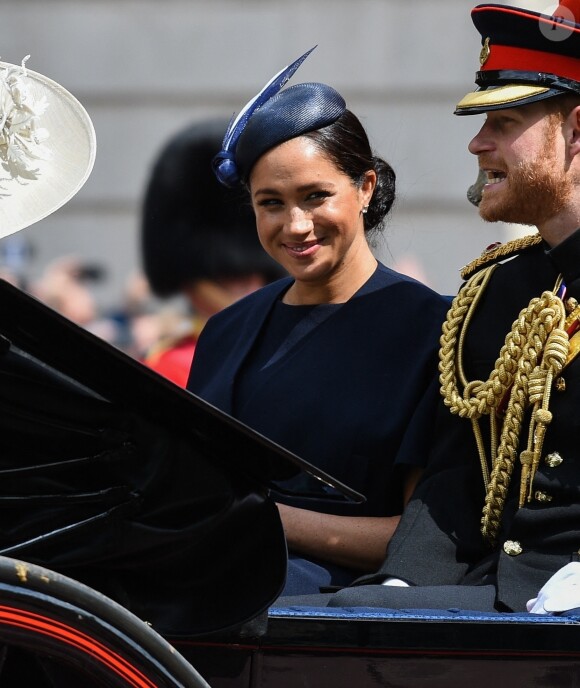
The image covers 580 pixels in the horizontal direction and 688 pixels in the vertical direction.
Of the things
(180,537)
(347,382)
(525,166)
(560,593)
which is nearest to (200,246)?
(347,382)

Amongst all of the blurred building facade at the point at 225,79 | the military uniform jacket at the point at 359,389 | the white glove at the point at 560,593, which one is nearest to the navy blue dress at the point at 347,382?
the military uniform jacket at the point at 359,389

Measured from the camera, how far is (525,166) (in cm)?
237

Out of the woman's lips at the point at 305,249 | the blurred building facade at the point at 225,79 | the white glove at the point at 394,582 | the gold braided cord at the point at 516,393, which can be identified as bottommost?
the white glove at the point at 394,582

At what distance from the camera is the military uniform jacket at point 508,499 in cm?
225

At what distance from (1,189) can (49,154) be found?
0.10 m

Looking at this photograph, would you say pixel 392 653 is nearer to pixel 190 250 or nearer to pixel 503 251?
pixel 503 251

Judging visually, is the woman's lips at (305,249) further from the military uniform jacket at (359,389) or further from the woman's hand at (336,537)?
the woman's hand at (336,537)

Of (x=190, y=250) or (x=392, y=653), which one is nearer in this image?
(x=392, y=653)

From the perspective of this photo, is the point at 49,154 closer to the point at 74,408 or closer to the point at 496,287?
the point at 74,408

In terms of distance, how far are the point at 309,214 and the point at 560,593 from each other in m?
0.95

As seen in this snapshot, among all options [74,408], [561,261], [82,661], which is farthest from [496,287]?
[82,661]

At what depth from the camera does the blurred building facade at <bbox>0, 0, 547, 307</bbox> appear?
689 cm

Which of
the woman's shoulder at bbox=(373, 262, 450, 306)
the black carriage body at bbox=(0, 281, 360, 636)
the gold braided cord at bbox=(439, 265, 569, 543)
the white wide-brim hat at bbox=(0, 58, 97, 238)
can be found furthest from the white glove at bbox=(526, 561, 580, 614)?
the white wide-brim hat at bbox=(0, 58, 97, 238)

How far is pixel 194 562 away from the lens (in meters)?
1.91
